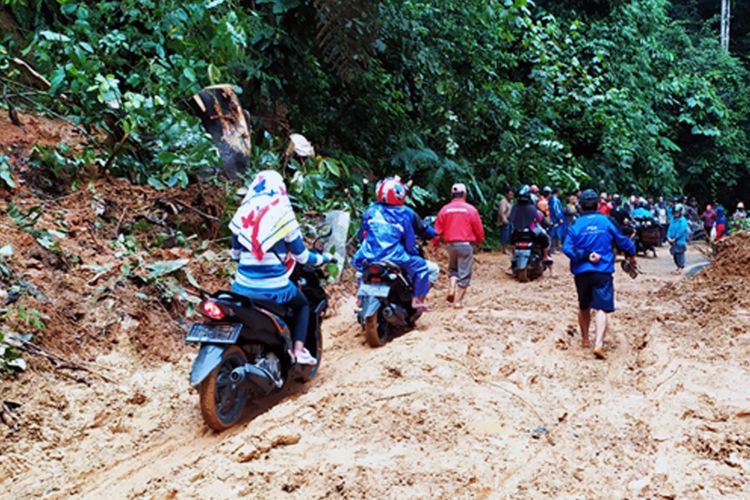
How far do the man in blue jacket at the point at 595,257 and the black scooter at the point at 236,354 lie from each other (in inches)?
126

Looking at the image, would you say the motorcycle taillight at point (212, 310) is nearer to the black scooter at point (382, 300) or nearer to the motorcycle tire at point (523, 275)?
the black scooter at point (382, 300)

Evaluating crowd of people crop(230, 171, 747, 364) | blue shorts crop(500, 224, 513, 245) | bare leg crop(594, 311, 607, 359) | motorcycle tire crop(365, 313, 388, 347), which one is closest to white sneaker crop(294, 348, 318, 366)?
crowd of people crop(230, 171, 747, 364)

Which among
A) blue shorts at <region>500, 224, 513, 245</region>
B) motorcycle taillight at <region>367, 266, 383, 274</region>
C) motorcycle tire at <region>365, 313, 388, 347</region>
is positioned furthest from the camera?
blue shorts at <region>500, 224, 513, 245</region>

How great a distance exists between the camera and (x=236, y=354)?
15.3 ft

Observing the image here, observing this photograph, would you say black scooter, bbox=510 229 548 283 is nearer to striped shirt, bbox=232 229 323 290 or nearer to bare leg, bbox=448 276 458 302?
bare leg, bbox=448 276 458 302

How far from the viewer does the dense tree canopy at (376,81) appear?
8.25 metres

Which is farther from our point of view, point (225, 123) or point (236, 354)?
point (225, 123)

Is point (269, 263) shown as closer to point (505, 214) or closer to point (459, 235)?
point (459, 235)

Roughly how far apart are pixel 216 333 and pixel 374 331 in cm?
239

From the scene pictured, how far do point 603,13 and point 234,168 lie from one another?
585 inches

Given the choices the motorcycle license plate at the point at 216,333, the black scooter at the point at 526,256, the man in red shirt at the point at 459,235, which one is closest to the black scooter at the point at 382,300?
the man in red shirt at the point at 459,235

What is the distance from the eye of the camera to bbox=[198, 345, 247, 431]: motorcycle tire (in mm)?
4406

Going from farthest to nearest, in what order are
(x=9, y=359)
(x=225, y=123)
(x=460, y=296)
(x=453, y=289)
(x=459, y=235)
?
(x=225, y=123) → (x=460, y=296) → (x=453, y=289) → (x=459, y=235) → (x=9, y=359)

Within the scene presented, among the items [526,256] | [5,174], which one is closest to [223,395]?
[5,174]
